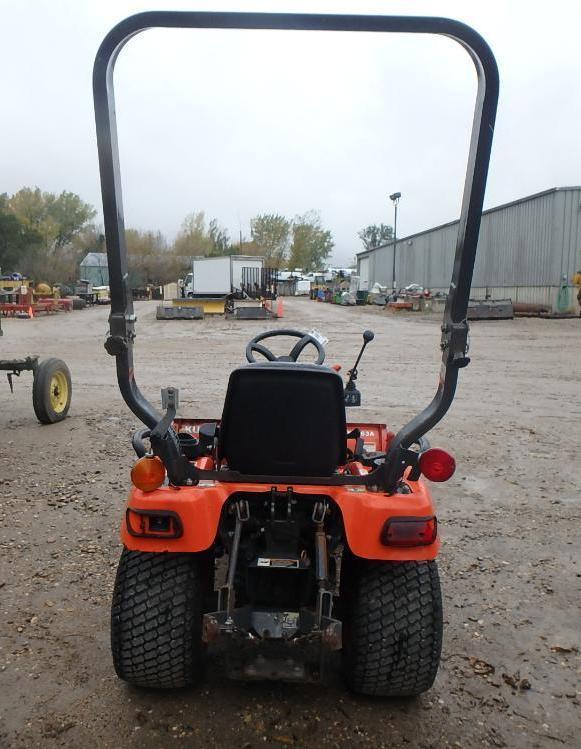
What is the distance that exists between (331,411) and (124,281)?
35.3 inches

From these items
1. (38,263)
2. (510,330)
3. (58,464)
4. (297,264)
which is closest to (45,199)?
(38,263)

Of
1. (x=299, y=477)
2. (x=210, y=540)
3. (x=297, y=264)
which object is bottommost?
(x=210, y=540)

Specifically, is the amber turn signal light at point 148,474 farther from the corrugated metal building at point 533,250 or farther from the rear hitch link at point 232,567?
the corrugated metal building at point 533,250

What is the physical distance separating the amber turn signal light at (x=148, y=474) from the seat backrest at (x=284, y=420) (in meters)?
0.29

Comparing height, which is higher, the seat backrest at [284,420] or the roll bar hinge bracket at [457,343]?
the roll bar hinge bracket at [457,343]

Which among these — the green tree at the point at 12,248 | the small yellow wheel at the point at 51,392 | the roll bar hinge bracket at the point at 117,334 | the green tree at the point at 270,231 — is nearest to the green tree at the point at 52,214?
the green tree at the point at 12,248

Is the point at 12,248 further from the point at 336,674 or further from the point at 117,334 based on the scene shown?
the point at 336,674

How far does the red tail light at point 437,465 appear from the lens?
2.48 meters

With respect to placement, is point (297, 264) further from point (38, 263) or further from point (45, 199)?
point (38, 263)

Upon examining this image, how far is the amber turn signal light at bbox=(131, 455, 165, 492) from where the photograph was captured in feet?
7.79

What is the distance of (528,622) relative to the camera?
329 centimetres

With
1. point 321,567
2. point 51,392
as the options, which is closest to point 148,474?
point 321,567

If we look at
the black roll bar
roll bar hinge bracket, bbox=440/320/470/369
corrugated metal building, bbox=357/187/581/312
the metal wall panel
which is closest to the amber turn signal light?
the black roll bar

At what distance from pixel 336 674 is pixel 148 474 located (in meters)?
1.21
